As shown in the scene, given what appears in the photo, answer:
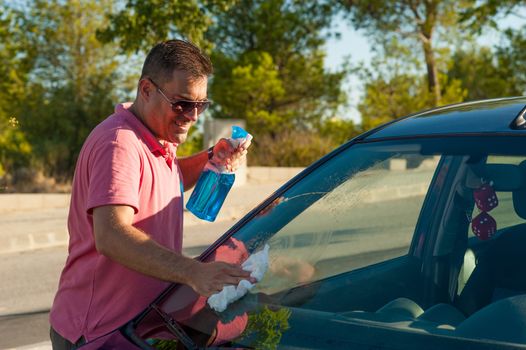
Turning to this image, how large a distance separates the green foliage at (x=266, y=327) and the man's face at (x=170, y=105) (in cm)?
73

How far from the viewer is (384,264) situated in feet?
9.71

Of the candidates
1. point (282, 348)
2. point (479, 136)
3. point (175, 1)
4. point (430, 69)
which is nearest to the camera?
point (282, 348)

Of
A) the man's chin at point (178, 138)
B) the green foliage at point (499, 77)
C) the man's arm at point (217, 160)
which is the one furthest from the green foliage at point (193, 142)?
the man's chin at point (178, 138)

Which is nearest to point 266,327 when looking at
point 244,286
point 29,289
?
point 244,286

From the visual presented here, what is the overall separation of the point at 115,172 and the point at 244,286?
507 mm

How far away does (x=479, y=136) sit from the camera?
243cm

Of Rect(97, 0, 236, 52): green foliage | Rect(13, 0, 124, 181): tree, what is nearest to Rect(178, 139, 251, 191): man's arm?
Rect(97, 0, 236, 52): green foliage

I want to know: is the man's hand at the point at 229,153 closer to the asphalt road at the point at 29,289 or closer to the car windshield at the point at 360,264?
the car windshield at the point at 360,264

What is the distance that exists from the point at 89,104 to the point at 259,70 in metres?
9.70

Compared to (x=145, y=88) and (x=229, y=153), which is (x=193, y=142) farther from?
(x=145, y=88)

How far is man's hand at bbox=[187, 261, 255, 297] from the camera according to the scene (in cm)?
233

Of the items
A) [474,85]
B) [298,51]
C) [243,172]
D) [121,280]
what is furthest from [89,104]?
[474,85]

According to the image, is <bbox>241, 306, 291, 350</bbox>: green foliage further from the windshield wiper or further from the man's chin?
the man's chin

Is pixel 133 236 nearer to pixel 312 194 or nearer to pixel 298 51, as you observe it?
pixel 312 194
